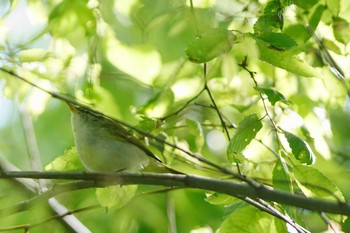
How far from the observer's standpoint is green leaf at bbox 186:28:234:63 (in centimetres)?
185

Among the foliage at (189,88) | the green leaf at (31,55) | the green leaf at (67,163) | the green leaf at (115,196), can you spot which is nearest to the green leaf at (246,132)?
the foliage at (189,88)

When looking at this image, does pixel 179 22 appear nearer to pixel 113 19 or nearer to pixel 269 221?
pixel 113 19

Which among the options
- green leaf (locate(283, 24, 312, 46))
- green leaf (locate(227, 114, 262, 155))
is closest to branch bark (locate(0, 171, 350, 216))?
green leaf (locate(227, 114, 262, 155))

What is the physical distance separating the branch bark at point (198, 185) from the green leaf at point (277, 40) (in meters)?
0.40

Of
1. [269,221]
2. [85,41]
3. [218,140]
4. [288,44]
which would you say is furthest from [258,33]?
[218,140]

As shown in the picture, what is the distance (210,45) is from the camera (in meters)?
1.87

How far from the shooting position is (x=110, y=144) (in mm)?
3012

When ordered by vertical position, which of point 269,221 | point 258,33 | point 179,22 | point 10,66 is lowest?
point 269,221

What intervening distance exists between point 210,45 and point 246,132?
302 millimetres

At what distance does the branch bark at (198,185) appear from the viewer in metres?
1.61

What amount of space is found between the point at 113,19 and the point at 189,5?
0.41 m

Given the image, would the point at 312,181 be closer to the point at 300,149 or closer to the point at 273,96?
the point at 300,149

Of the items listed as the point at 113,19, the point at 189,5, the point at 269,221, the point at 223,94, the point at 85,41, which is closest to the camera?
the point at 269,221

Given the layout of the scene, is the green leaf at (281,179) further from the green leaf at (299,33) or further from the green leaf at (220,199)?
the green leaf at (299,33)
